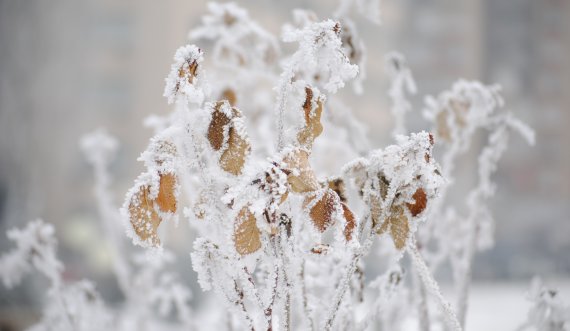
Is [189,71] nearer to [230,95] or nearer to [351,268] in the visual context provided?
[351,268]

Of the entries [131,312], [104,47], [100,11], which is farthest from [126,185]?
[131,312]

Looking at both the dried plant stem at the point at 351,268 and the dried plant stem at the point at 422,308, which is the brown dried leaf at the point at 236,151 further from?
the dried plant stem at the point at 422,308

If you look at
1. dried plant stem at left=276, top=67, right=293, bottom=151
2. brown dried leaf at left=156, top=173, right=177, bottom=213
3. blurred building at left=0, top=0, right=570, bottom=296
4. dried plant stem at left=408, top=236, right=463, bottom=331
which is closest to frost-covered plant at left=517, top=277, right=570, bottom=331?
dried plant stem at left=408, top=236, right=463, bottom=331

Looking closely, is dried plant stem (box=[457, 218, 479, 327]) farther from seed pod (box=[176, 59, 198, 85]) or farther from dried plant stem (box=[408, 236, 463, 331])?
seed pod (box=[176, 59, 198, 85])

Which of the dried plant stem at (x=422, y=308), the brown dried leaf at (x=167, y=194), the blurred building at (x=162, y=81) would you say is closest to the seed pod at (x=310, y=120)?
the brown dried leaf at (x=167, y=194)

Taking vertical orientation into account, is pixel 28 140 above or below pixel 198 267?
above

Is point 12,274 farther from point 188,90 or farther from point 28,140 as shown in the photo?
point 28,140
